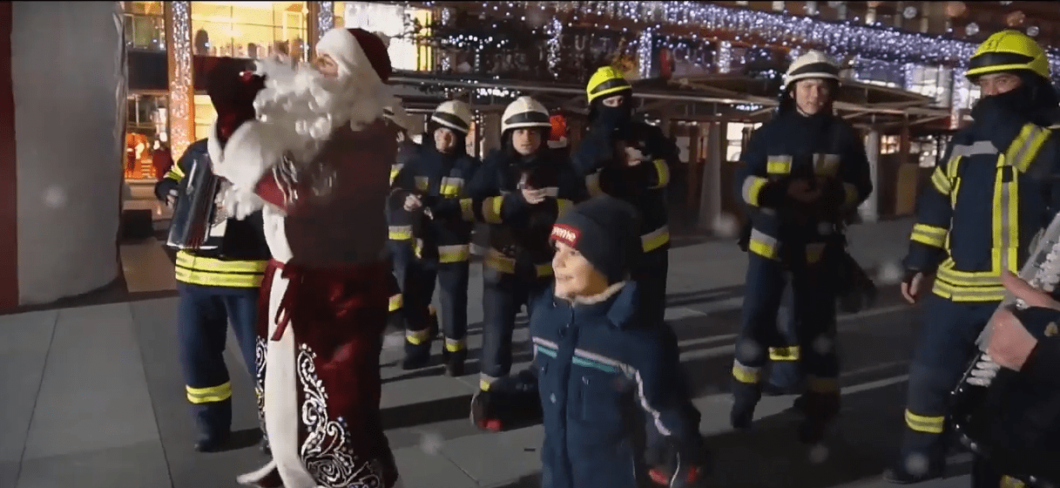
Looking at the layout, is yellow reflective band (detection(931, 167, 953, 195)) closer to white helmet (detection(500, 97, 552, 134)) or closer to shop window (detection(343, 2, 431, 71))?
white helmet (detection(500, 97, 552, 134))

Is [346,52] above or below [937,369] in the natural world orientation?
above

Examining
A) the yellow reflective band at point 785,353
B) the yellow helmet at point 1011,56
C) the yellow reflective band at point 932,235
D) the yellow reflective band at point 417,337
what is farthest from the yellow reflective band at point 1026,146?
the yellow reflective band at point 417,337

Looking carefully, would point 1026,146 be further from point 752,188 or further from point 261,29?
point 261,29

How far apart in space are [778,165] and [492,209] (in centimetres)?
138

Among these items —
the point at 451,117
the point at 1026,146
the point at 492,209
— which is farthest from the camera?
the point at 451,117

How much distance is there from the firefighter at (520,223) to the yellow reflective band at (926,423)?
1.68 meters

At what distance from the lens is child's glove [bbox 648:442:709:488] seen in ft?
7.69

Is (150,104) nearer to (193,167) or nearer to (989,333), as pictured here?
(193,167)

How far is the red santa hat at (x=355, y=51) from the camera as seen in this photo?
2199 millimetres

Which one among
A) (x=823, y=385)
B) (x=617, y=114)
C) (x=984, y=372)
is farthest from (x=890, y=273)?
(x=984, y=372)

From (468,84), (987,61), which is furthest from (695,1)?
(987,61)

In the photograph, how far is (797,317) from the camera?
146 inches

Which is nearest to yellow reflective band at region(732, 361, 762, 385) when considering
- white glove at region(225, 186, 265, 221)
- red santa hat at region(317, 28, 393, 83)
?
red santa hat at region(317, 28, 393, 83)

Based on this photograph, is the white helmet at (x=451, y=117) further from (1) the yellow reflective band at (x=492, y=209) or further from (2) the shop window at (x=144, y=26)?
(2) the shop window at (x=144, y=26)
